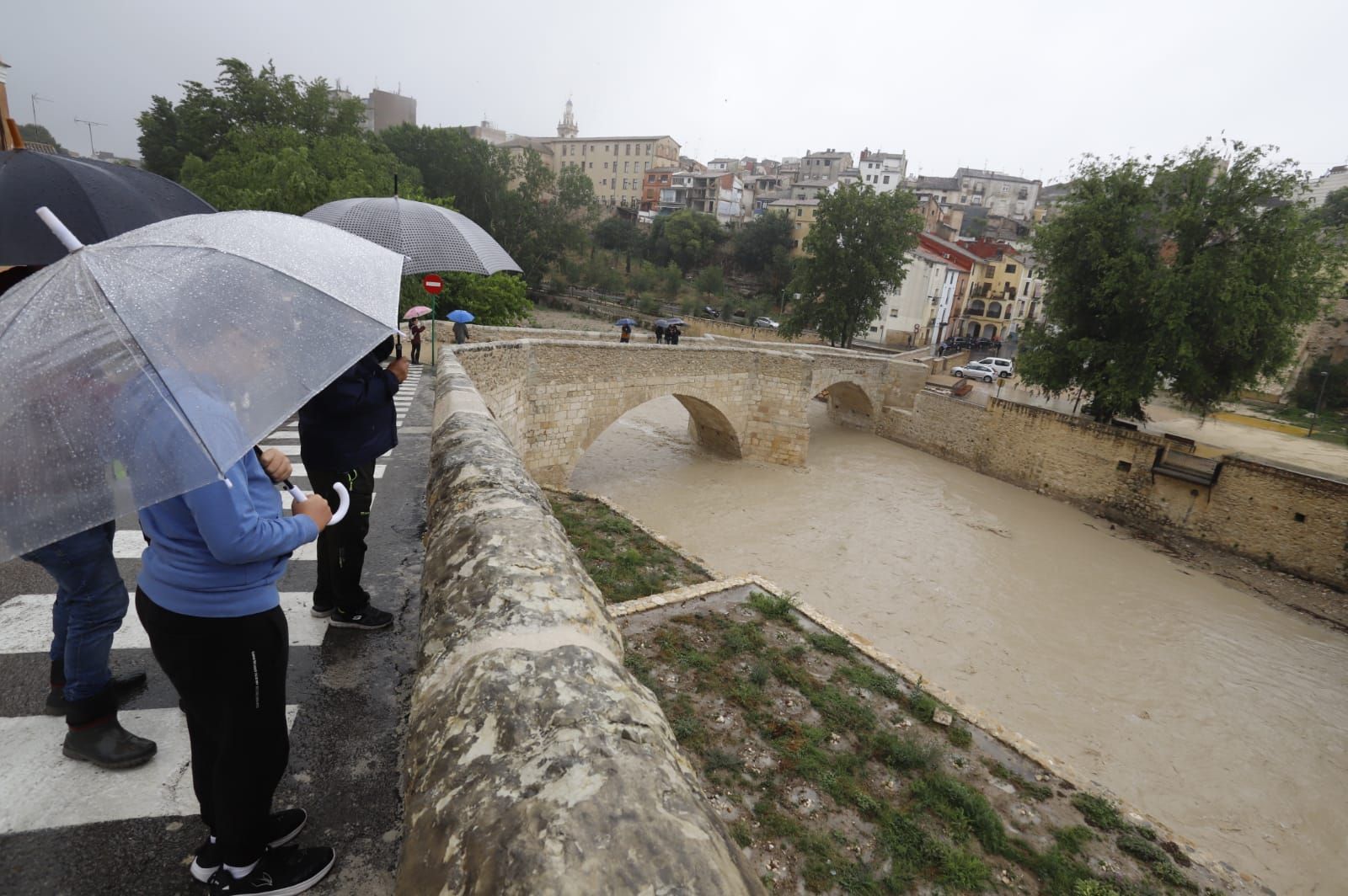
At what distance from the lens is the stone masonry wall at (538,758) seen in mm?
1026

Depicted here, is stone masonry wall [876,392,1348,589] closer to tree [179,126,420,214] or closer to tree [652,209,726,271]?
tree [179,126,420,214]

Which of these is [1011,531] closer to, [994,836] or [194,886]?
[994,836]

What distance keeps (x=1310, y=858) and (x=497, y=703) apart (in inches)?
418

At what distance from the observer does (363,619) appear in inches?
120

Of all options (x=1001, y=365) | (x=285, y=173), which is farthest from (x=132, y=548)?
(x=1001, y=365)

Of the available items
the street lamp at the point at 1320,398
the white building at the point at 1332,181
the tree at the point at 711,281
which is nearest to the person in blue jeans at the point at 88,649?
the street lamp at the point at 1320,398

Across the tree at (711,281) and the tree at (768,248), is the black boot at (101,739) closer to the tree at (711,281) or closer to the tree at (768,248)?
the tree at (711,281)

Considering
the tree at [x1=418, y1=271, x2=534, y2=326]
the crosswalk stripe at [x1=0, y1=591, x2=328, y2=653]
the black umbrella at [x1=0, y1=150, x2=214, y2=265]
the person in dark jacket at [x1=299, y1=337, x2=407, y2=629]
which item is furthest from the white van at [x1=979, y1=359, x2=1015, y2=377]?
the black umbrella at [x1=0, y1=150, x2=214, y2=265]

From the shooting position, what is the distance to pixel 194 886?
5.84 feet

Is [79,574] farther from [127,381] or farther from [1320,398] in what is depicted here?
[1320,398]

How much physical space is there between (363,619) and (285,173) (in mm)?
19878

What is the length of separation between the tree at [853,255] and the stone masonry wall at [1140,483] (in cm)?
781

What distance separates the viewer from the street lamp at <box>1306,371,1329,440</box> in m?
22.5

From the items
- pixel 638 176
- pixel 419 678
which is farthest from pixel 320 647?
pixel 638 176
